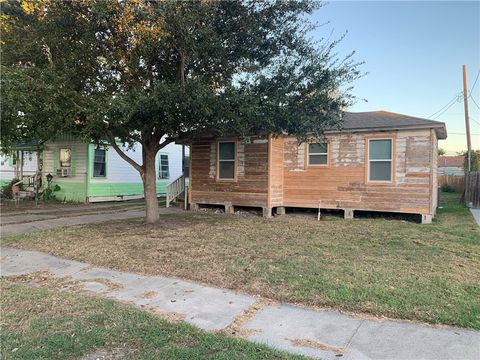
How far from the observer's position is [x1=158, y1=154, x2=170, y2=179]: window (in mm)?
20906

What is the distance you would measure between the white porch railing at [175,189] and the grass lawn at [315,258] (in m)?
5.01

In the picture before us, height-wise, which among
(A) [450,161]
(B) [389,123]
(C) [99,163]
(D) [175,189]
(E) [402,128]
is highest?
(A) [450,161]

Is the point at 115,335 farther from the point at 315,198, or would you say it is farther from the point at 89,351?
the point at 315,198

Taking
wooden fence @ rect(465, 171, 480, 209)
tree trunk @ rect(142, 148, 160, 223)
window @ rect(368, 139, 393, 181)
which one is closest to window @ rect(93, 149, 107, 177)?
tree trunk @ rect(142, 148, 160, 223)

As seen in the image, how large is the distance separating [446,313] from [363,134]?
8.47 meters

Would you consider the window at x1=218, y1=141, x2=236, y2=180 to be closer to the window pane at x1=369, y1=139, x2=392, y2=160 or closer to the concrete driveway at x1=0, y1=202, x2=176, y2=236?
the concrete driveway at x1=0, y1=202, x2=176, y2=236

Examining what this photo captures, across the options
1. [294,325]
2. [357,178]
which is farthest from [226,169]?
[294,325]

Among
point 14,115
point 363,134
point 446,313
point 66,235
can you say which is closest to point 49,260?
point 66,235

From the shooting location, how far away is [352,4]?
930 centimetres

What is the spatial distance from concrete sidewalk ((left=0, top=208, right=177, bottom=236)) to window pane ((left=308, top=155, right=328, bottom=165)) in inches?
237

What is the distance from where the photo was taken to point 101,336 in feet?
11.1

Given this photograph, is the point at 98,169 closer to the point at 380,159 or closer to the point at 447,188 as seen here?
the point at 380,159

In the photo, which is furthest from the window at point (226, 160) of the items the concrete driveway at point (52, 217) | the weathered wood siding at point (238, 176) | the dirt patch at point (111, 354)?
the dirt patch at point (111, 354)

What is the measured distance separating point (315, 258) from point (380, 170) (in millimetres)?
6367
